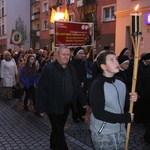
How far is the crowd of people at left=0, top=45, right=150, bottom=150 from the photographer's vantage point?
2.81m

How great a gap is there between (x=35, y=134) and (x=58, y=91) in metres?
1.98

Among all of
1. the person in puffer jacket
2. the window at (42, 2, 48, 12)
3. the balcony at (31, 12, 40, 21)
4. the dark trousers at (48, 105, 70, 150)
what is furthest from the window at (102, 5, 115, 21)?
the dark trousers at (48, 105, 70, 150)

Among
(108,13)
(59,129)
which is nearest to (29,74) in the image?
(59,129)

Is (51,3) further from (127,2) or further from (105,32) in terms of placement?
(127,2)

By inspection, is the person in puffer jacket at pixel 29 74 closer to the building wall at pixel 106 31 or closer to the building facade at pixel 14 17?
the building wall at pixel 106 31

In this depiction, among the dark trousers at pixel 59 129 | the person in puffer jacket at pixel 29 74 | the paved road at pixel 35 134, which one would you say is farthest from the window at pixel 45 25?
the dark trousers at pixel 59 129

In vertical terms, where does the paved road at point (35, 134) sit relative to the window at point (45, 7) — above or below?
below

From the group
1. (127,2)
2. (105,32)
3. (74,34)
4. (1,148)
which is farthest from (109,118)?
(105,32)

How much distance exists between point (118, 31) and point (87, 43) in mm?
8284

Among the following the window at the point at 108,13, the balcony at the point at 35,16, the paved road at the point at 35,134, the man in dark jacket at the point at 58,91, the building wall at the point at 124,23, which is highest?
the balcony at the point at 35,16

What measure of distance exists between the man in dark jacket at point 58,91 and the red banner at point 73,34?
4.34 m

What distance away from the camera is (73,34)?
29.8ft

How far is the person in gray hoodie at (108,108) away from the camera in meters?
2.76

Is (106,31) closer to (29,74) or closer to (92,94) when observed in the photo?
(29,74)
